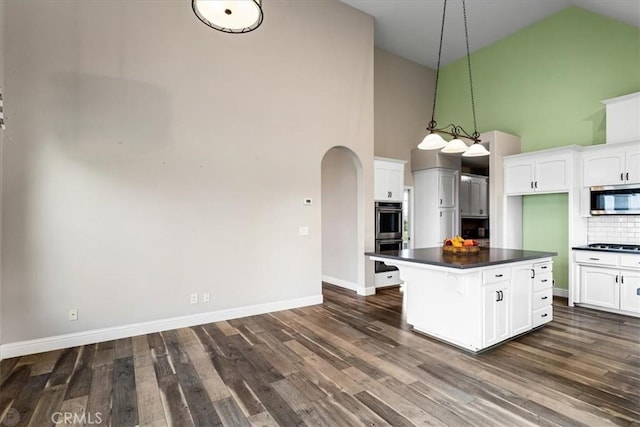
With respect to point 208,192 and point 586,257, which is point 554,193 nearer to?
point 586,257

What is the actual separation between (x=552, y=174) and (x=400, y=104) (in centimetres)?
336

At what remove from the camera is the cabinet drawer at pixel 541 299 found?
3814 millimetres

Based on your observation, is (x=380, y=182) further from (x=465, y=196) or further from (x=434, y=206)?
(x=465, y=196)

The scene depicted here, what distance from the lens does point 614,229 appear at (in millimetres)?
4836

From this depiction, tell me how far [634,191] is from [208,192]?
5.85 metres

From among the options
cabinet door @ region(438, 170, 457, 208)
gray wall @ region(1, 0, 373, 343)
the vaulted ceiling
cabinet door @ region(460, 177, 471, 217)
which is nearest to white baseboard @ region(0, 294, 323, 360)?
gray wall @ region(1, 0, 373, 343)

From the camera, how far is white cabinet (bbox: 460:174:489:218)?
7680mm

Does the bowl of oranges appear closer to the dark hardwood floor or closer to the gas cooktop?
the dark hardwood floor

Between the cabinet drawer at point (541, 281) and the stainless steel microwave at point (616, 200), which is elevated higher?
the stainless steel microwave at point (616, 200)

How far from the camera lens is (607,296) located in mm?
4523

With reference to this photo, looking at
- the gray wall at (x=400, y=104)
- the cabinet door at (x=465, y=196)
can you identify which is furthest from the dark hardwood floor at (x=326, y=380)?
the gray wall at (x=400, y=104)

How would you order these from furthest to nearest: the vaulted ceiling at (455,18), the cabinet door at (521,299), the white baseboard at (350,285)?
1. the white baseboard at (350,285)
2. the vaulted ceiling at (455,18)
3. the cabinet door at (521,299)

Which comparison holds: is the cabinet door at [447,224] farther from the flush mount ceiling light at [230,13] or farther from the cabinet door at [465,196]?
the flush mount ceiling light at [230,13]

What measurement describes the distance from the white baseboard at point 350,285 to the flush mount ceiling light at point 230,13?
4.50m
